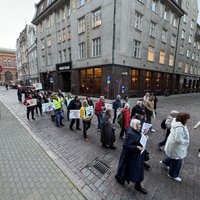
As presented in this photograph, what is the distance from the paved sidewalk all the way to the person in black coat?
1153 mm

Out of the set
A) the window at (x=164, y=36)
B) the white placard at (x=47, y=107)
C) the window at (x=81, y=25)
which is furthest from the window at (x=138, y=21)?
the white placard at (x=47, y=107)

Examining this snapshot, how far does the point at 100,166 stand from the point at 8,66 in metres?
83.0

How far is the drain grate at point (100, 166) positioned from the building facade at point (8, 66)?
254ft

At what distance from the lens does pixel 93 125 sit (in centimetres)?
742

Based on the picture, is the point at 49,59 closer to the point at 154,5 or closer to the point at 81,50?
the point at 81,50

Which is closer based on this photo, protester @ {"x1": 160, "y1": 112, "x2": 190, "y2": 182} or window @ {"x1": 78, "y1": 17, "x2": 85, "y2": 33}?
protester @ {"x1": 160, "y1": 112, "x2": 190, "y2": 182}

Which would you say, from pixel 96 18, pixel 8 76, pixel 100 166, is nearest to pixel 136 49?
pixel 96 18

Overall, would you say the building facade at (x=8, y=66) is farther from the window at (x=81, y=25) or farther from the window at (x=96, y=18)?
the window at (x=96, y=18)

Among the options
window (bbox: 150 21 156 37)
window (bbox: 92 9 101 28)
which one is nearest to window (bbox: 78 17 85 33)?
window (bbox: 92 9 101 28)

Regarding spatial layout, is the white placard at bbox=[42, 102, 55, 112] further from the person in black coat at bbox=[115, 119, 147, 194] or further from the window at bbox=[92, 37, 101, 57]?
the window at bbox=[92, 37, 101, 57]

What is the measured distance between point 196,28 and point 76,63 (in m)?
31.6

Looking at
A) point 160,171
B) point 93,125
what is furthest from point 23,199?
point 93,125

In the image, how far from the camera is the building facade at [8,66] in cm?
6494

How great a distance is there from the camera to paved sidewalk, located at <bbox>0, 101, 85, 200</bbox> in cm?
281
